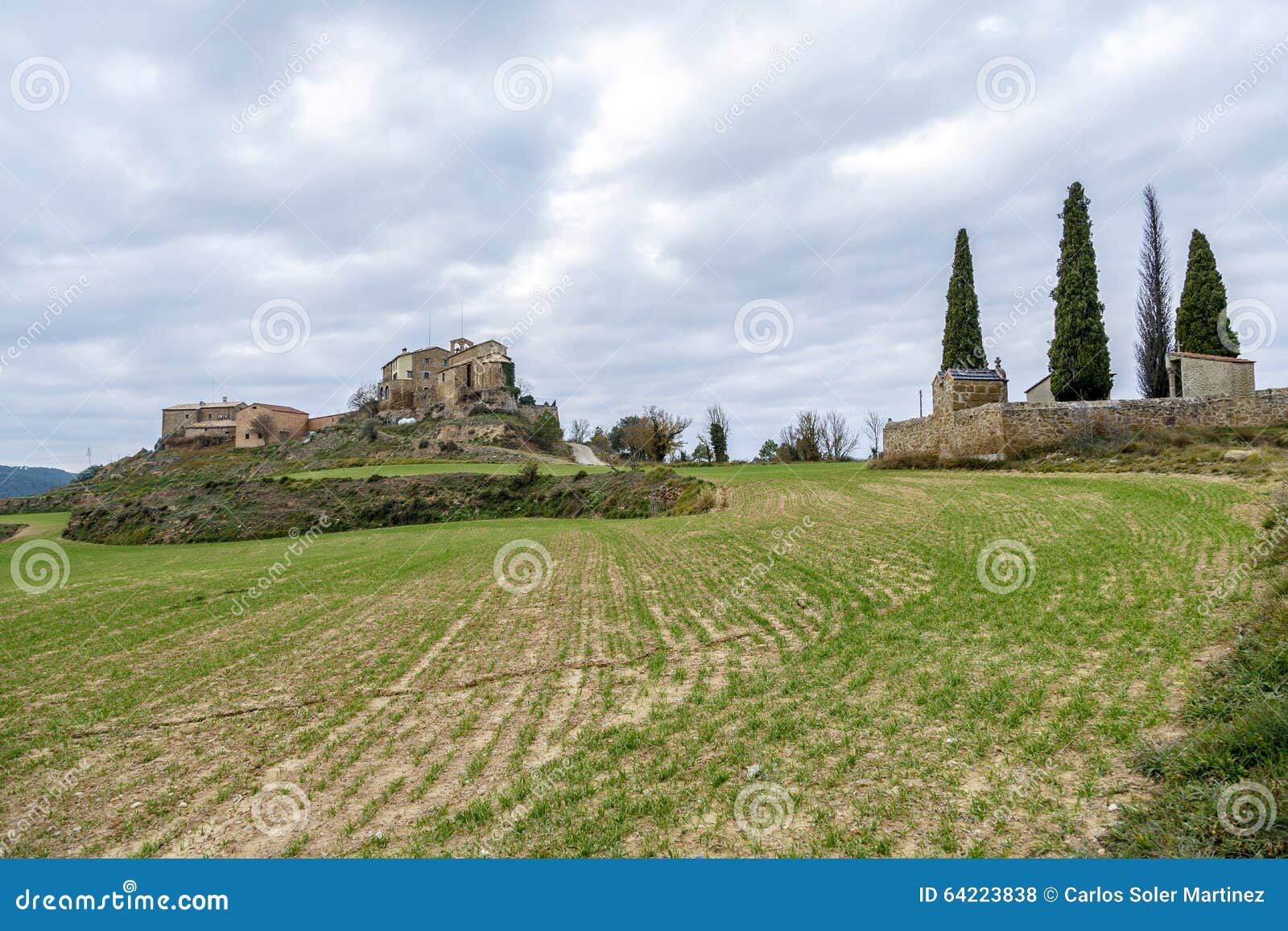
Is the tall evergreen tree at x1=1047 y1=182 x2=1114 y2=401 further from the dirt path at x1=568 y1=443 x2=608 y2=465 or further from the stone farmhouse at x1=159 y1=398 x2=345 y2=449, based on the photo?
the stone farmhouse at x1=159 y1=398 x2=345 y2=449

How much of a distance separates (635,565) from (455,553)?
755 centimetres

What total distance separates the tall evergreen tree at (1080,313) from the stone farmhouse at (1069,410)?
279 centimetres

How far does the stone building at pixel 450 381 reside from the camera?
84125 mm

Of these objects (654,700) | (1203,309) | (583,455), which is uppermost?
(1203,309)

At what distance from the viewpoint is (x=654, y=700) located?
7.28 m

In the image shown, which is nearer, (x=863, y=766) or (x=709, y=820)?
(x=709, y=820)

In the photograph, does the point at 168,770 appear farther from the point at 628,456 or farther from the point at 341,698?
the point at 628,456

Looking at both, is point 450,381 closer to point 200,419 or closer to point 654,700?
point 200,419

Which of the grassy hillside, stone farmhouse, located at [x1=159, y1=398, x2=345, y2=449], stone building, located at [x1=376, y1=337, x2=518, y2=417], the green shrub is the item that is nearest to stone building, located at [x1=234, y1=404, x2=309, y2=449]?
stone farmhouse, located at [x1=159, y1=398, x2=345, y2=449]

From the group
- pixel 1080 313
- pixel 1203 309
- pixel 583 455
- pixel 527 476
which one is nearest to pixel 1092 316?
pixel 1080 313

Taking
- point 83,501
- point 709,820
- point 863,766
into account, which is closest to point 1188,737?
point 863,766

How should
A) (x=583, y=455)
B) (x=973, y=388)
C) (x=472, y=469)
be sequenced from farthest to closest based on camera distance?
(x=583, y=455) → (x=472, y=469) → (x=973, y=388)

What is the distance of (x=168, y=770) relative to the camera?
20.8 feet

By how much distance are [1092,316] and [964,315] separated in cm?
580
